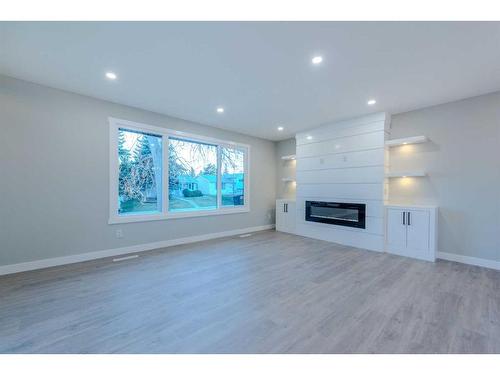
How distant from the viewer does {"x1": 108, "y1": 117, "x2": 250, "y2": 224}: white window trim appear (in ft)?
12.8

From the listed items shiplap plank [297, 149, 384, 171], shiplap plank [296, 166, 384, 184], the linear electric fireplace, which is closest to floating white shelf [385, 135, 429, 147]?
shiplap plank [297, 149, 384, 171]

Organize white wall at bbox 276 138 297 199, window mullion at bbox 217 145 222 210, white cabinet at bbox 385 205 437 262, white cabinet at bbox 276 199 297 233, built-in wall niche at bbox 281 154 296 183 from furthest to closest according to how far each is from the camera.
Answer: white wall at bbox 276 138 297 199 → built-in wall niche at bbox 281 154 296 183 → white cabinet at bbox 276 199 297 233 → window mullion at bbox 217 145 222 210 → white cabinet at bbox 385 205 437 262

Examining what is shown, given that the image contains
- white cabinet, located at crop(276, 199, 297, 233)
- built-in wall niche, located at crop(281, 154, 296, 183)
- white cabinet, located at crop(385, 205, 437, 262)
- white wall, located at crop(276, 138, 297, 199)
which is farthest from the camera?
white wall, located at crop(276, 138, 297, 199)

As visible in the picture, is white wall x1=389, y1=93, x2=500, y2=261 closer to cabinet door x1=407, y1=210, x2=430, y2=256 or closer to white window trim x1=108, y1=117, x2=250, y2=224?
cabinet door x1=407, y1=210, x2=430, y2=256

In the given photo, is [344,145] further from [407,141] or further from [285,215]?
[285,215]

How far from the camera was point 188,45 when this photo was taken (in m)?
2.34

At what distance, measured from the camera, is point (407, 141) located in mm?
4090

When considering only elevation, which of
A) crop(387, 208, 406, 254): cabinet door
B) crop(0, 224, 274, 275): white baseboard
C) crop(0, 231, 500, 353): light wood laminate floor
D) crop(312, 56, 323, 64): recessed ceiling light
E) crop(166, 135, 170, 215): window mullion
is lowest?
crop(0, 231, 500, 353): light wood laminate floor

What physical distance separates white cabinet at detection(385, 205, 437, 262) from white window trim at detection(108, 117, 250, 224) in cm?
345

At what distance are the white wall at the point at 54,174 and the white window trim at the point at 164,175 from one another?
0.09 m

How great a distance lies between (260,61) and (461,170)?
3.91 metres

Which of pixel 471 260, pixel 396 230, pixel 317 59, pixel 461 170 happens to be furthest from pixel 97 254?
pixel 461 170
